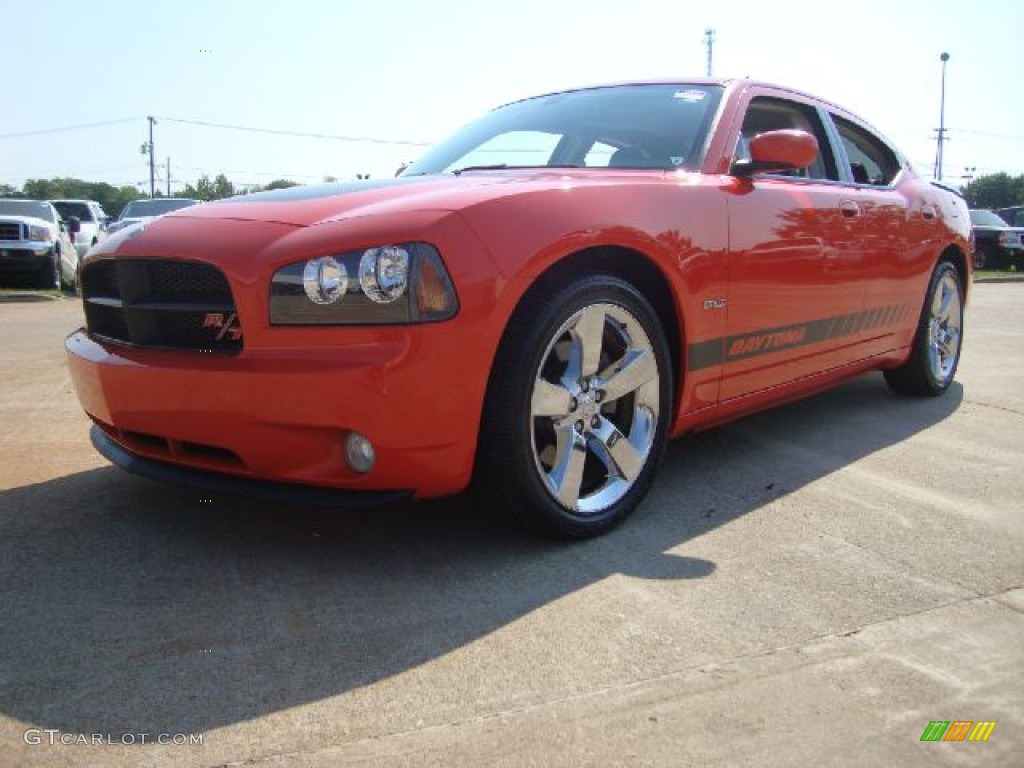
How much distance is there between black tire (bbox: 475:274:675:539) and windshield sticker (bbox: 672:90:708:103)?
1148mm

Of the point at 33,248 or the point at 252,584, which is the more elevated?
the point at 33,248

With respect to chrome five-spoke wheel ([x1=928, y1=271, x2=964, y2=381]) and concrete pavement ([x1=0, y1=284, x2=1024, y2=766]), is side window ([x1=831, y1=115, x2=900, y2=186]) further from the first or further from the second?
concrete pavement ([x1=0, y1=284, x2=1024, y2=766])

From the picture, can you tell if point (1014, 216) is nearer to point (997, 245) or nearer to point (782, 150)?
point (997, 245)

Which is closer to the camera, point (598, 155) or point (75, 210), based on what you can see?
point (598, 155)

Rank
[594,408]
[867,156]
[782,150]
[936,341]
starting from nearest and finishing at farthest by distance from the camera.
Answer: [594,408], [782,150], [867,156], [936,341]

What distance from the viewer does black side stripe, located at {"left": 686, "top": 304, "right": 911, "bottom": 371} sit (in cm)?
316

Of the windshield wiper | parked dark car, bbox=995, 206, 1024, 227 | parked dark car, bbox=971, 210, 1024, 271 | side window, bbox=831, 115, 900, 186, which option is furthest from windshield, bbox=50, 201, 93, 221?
parked dark car, bbox=995, 206, 1024, 227

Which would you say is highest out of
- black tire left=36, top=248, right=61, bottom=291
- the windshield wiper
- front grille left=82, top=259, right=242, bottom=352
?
the windshield wiper

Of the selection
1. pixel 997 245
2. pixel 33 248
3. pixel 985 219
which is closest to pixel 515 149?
pixel 33 248

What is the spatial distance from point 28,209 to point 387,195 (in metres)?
13.6

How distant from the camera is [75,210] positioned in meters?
19.5

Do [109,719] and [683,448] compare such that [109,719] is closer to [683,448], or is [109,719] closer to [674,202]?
[674,202]

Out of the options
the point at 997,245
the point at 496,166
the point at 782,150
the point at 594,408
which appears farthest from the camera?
the point at 997,245

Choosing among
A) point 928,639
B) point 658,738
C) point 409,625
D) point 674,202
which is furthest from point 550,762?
point 674,202
